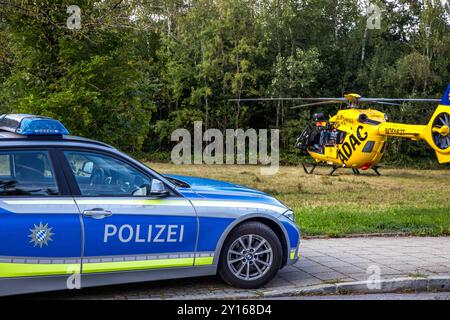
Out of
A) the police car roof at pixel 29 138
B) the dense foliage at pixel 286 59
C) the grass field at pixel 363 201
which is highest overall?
the dense foliage at pixel 286 59

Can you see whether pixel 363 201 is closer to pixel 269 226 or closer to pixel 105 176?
pixel 269 226

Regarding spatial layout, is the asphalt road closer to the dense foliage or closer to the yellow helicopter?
the yellow helicopter

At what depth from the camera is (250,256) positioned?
5.91 m

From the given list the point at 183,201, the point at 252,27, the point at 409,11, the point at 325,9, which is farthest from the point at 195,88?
the point at 183,201

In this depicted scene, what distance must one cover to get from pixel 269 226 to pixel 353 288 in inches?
42.7

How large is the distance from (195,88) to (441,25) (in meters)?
15.7

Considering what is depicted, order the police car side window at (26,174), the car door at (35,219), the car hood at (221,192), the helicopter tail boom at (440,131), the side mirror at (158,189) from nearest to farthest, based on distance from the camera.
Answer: the car door at (35,219)
the police car side window at (26,174)
the side mirror at (158,189)
the car hood at (221,192)
the helicopter tail boom at (440,131)

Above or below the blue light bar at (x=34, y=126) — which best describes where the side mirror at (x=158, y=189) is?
below

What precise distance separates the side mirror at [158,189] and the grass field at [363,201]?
12.5 ft

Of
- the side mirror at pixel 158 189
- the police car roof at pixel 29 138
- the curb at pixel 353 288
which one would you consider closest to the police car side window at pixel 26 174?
the police car roof at pixel 29 138

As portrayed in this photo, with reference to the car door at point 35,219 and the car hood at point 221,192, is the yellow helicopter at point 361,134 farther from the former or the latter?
the car door at point 35,219

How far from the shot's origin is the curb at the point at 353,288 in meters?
5.65

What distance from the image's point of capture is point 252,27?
1441 inches
